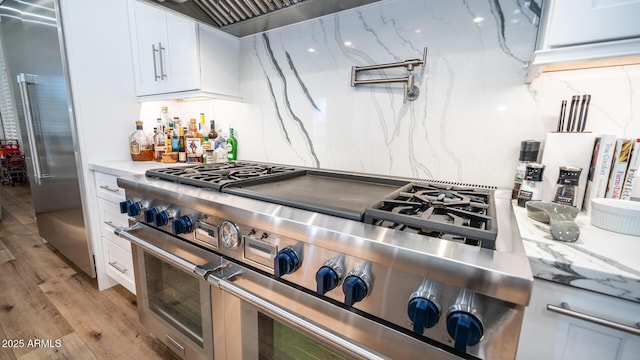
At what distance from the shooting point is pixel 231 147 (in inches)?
64.2

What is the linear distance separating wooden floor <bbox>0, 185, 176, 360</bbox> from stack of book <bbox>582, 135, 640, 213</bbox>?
1779 millimetres

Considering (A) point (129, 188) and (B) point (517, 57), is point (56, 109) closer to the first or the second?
(A) point (129, 188)

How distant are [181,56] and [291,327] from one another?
4.90 feet

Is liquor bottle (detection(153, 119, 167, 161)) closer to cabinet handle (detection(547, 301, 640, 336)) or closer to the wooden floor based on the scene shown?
the wooden floor

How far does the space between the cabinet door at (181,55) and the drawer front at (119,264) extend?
3.30 feet

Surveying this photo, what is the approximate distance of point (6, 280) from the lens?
176 centimetres

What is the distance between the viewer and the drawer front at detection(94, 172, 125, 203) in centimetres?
140

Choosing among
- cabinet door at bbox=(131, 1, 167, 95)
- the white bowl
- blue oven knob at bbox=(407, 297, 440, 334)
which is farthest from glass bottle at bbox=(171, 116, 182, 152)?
the white bowl

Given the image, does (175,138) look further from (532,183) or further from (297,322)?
(532,183)

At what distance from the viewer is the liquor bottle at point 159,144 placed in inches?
66.3

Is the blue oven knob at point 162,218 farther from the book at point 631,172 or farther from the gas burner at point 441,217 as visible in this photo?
the book at point 631,172

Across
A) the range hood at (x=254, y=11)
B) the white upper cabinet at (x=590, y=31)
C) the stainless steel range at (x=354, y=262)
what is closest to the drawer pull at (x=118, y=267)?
the stainless steel range at (x=354, y=262)

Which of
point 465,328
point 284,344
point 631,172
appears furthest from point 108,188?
point 631,172

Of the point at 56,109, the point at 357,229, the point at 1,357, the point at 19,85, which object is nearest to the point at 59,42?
the point at 56,109
